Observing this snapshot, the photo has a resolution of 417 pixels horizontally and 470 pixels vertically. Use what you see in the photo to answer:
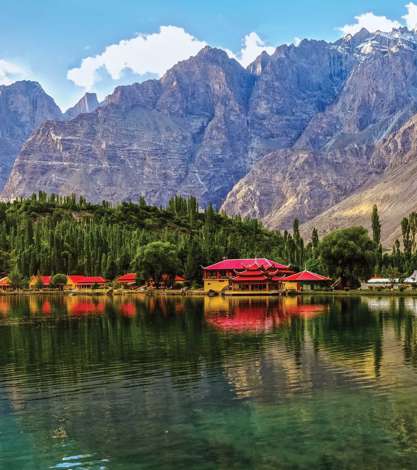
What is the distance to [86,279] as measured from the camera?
175 metres

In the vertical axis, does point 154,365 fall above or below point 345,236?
below

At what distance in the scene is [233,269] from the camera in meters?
152

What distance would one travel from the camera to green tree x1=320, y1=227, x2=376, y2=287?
12812 cm

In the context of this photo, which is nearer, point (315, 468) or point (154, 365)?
point (315, 468)

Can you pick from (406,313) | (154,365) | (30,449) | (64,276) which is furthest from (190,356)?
(64,276)

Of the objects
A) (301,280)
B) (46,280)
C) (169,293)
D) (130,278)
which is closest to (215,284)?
(169,293)

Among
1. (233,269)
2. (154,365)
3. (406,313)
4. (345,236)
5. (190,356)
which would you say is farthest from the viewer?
(233,269)

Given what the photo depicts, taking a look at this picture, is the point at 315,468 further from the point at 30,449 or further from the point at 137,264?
the point at 137,264

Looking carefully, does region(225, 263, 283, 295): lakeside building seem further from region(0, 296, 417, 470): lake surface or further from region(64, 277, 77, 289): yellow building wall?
region(0, 296, 417, 470): lake surface

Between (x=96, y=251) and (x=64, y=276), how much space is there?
12808 millimetres

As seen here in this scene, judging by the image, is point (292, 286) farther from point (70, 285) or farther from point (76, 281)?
point (70, 285)

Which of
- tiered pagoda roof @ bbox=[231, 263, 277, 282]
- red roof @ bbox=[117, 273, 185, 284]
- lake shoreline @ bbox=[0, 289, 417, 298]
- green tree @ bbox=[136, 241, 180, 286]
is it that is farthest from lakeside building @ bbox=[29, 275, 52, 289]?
tiered pagoda roof @ bbox=[231, 263, 277, 282]

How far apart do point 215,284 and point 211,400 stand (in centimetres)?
12138

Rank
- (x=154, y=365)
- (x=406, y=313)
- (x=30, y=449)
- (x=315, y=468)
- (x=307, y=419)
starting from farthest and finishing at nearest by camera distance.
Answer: (x=406, y=313) < (x=154, y=365) < (x=307, y=419) < (x=30, y=449) < (x=315, y=468)
